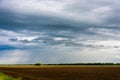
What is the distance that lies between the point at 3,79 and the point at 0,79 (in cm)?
108

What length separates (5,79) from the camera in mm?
36312

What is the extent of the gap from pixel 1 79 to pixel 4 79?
1.42m

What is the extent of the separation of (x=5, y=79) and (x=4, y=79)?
Result: 0.16m

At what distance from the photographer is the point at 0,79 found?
114 ft

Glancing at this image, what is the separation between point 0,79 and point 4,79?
159cm

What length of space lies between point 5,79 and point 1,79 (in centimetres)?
156

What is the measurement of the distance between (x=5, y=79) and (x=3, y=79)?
646mm

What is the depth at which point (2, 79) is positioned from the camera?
115 feet

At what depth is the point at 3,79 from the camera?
35.7m

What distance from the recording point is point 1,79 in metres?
34.8

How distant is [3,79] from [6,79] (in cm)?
61

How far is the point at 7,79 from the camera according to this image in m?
36.2

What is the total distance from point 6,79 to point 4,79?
26cm
